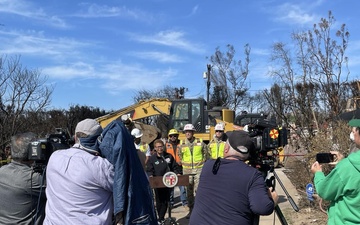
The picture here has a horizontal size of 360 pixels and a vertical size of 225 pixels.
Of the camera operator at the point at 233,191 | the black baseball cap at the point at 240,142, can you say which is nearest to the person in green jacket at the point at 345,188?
the camera operator at the point at 233,191

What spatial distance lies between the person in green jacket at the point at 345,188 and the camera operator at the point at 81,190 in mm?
1642

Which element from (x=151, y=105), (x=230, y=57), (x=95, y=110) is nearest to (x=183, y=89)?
(x=230, y=57)

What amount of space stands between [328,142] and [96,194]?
6.39m

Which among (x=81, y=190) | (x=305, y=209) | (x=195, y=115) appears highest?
(x=195, y=115)

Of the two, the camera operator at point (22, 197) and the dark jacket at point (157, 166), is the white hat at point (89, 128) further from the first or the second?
the dark jacket at point (157, 166)

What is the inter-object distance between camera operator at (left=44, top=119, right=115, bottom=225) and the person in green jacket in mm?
1642

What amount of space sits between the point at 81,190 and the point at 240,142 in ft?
4.07

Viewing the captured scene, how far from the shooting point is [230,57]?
38.6m

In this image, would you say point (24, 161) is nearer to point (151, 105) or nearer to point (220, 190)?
point (220, 190)

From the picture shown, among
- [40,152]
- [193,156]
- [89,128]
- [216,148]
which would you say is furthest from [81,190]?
[216,148]

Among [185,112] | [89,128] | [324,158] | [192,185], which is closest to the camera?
[89,128]

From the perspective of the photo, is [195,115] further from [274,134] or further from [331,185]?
[331,185]

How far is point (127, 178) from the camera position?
116 inches

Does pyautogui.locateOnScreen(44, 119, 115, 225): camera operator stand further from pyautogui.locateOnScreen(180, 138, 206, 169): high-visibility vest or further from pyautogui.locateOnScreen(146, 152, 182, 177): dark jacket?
pyautogui.locateOnScreen(180, 138, 206, 169): high-visibility vest
